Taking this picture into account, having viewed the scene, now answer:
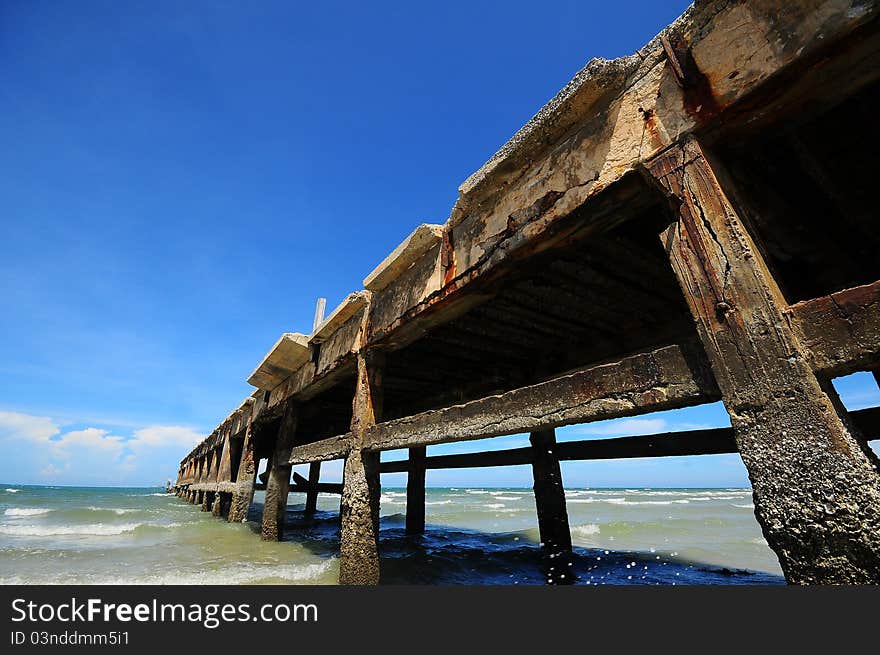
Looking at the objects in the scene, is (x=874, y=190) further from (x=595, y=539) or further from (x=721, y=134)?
(x=595, y=539)

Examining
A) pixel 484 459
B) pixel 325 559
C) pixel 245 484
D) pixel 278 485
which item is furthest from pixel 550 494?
pixel 245 484

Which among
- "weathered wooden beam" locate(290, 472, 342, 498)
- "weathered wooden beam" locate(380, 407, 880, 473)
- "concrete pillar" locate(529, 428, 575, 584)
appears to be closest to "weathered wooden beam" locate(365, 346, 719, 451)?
"weathered wooden beam" locate(380, 407, 880, 473)

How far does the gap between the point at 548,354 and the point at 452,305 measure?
2.19 meters

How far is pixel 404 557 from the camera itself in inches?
234

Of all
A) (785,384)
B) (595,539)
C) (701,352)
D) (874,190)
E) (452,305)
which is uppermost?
(874,190)

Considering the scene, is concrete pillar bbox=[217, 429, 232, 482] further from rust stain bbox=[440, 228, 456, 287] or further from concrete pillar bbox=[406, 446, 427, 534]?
rust stain bbox=[440, 228, 456, 287]

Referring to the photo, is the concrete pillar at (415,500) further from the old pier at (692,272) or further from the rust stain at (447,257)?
the rust stain at (447,257)

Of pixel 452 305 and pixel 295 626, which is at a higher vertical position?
pixel 452 305

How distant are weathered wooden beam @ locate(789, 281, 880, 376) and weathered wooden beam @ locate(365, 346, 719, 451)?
360mm

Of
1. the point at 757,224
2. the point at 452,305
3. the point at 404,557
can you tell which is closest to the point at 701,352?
the point at 757,224

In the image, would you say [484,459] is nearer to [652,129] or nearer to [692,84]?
[652,129]

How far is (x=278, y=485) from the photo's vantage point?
20.5 feet

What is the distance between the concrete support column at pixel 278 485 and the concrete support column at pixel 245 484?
7.56 feet

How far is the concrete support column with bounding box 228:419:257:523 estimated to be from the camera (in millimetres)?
8430
